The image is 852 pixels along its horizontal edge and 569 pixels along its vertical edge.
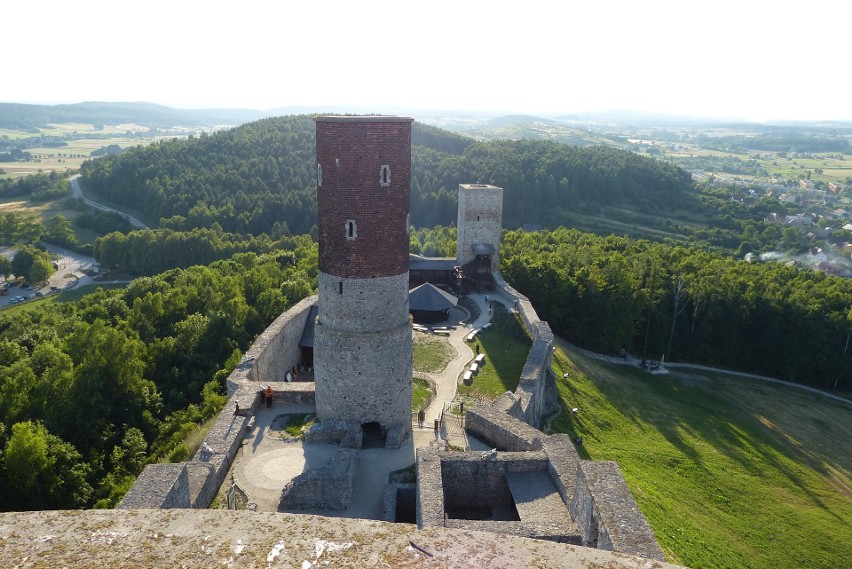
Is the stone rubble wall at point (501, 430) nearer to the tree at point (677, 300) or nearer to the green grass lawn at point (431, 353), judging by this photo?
the green grass lawn at point (431, 353)

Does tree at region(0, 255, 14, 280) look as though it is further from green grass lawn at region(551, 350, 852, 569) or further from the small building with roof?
green grass lawn at region(551, 350, 852, 569)

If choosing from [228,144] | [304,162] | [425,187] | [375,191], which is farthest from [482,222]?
[228,144]

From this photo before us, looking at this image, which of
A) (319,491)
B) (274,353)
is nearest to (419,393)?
(274,353)

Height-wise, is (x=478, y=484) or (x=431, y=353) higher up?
(x=478, y=484)

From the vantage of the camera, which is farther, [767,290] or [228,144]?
[228,144]

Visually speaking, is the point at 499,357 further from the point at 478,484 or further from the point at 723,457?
the point at 478,484

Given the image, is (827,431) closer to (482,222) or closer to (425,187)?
(482,222)

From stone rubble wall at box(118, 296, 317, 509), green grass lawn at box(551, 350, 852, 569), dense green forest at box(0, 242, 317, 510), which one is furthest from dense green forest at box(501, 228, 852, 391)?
stone rubble wall at box(118, 296, 317, 509)
